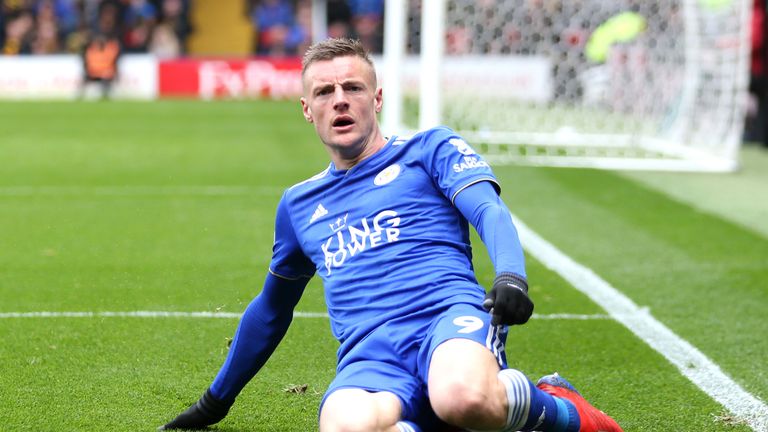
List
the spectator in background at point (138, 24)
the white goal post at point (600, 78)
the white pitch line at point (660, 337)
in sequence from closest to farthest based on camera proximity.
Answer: the white pitch line at point (660, 337), the white goal post at point (600, 78), the spectator in background at point (138, 24)

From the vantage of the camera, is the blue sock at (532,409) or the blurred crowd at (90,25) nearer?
the blue sock at (532,409)

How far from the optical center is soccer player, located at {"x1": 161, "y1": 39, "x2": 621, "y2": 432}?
10.7 ft

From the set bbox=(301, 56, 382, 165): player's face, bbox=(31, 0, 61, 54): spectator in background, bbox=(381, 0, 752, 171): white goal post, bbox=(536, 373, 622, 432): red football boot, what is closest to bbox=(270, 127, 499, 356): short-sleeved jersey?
bbox=(301, 56, 382, 165): player's face

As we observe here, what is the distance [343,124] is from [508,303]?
88cm

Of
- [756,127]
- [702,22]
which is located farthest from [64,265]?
[756,127]

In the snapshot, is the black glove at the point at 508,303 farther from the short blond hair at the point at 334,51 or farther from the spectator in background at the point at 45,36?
the spectator in background at the point at 45,36

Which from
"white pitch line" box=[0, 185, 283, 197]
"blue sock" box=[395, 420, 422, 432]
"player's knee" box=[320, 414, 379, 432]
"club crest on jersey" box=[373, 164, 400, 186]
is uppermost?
"club crest on jersey" box=[373, 164, 400, 186]

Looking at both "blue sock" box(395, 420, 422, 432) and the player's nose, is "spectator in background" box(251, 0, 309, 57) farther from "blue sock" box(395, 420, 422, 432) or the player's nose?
"blue sock" box(395, 420, 422, 432)

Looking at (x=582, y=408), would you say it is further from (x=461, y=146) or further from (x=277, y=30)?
(x=277, y=30)

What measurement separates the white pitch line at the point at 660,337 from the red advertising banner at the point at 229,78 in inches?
675

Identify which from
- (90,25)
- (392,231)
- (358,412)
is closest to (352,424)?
(358,412)

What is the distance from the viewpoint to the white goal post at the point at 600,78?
504 inches

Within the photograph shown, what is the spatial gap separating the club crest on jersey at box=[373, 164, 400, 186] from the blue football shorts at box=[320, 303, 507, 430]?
46 cm

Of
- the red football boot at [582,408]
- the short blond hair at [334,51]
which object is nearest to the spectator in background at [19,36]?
the short blond hair at [334,51]
